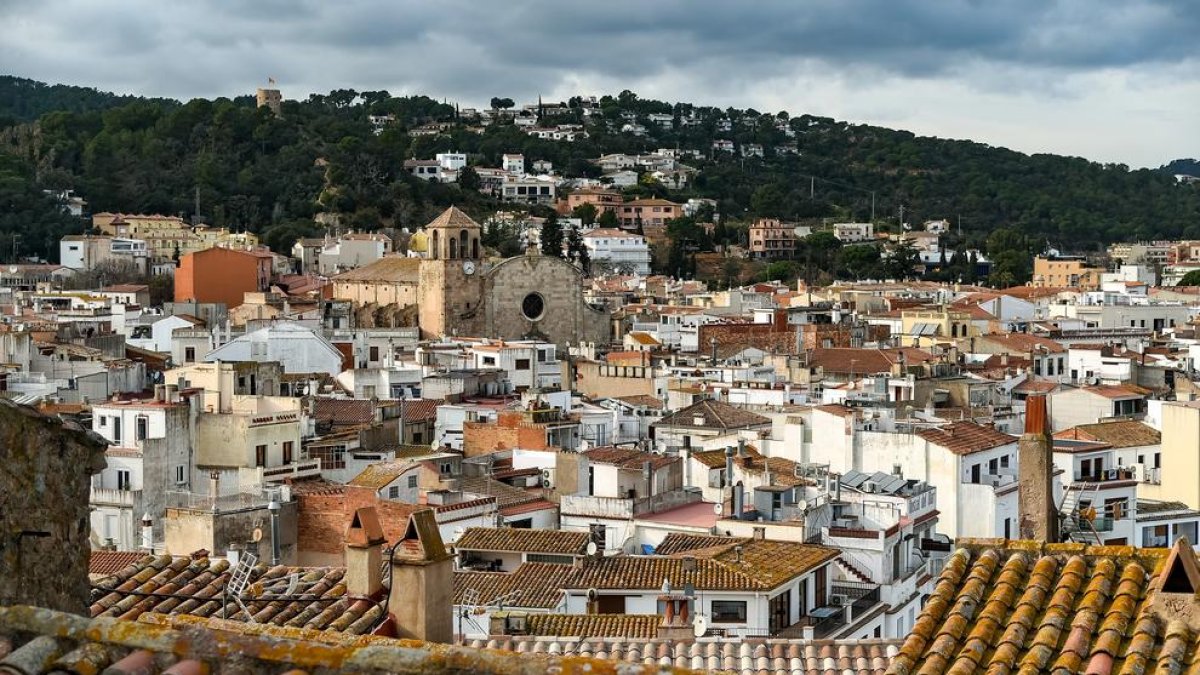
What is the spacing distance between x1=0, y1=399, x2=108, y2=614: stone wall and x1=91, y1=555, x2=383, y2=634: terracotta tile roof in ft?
4.71

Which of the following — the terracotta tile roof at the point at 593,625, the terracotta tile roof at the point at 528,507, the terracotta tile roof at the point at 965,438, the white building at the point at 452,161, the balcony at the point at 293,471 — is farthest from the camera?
the white building at the point at 452,161

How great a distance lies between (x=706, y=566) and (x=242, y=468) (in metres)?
10.1

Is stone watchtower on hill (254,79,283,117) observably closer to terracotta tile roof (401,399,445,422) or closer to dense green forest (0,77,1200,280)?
dense green forest (0,77,1200,280)

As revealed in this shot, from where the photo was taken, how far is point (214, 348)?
5000 centimetres

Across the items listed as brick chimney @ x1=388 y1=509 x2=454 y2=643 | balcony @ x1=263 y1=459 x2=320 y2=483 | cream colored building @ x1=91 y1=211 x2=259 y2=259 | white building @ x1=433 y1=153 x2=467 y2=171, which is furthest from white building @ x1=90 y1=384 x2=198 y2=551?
white building @ x1=433 y1=153 x2=467 y2=171

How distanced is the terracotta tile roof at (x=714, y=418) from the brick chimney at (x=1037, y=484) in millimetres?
20662

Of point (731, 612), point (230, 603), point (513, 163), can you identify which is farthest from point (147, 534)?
point (513, 163)

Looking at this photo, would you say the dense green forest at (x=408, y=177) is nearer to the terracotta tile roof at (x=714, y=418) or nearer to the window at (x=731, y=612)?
the terracotta tile roof at (x=714, y=418)

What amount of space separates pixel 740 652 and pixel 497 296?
189 ft

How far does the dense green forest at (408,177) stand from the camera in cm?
11300

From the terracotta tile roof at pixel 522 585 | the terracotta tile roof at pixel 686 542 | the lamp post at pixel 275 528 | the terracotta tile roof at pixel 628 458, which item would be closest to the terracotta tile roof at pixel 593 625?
the terracotta tile roof at pixel 522 585

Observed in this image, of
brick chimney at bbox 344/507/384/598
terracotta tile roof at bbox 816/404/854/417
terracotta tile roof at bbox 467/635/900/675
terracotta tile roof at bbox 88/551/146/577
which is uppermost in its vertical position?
brick chimney at bbox 344/507/384/598

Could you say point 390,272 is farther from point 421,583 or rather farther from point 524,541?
point 421,583

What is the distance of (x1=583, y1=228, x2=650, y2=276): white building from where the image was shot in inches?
4486
